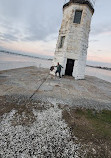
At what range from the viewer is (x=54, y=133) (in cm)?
322

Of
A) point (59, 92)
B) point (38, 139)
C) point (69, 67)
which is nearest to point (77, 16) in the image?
point (69, 67)

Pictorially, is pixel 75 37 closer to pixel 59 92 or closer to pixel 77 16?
pixel 77 16

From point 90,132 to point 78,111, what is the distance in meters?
1.46

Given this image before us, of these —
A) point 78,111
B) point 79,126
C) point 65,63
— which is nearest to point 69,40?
point 65,63

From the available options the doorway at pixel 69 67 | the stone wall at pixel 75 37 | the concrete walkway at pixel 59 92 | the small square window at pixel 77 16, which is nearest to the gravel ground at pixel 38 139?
the concrete walkway at pixel 59 92

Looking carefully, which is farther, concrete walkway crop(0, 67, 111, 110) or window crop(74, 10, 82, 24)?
window crop(74, 10, 82, 24)

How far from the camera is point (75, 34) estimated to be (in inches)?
550

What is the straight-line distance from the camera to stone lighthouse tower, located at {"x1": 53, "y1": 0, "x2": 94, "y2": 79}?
45.5ft

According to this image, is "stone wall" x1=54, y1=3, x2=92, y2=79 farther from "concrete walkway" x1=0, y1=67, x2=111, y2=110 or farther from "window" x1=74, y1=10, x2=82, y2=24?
"concrete walkway" x1=0, y1=67, x2=111, y2=110

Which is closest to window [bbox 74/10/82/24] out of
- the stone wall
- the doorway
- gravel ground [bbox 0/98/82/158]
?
the stone wall

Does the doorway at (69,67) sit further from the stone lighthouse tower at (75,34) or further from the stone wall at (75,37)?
the stone wall at (75,37)

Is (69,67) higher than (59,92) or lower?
higher

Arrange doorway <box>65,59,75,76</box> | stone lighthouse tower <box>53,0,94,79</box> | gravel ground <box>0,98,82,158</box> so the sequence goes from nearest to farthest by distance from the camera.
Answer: gravel ground <box>0,98,82,158</box> < stone lighthouse tower <box>53,0,94,79</box> < doorway <box>65,59,75,76</box>

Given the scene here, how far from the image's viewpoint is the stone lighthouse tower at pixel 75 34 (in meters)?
13.9
